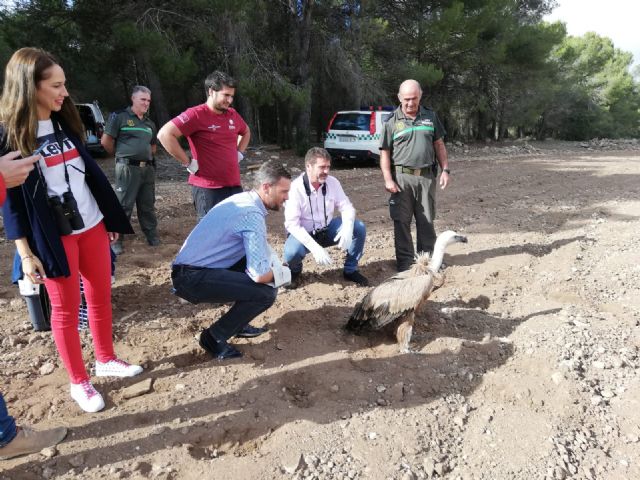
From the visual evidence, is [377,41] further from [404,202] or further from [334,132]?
[404,202]

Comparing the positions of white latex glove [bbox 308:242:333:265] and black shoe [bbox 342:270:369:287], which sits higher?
white latex glove [bbox 308:242:333:265]

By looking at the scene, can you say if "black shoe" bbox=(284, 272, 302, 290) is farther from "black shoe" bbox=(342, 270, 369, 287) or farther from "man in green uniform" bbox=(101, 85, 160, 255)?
"man in green uniform" bbox=(101, 85, 160, 255)

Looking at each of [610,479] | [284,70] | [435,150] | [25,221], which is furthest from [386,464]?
[284,70]

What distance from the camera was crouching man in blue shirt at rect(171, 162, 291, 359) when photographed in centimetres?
282

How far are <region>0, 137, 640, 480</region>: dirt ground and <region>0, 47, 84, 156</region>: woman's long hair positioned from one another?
153 centimetres

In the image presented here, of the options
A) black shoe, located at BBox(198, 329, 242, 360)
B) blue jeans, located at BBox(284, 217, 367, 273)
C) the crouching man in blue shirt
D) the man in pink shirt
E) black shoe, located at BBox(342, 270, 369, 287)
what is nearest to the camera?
the crouching man in blue shirt

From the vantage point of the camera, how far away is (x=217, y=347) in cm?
319

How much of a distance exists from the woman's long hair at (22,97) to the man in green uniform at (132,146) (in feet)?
9.10

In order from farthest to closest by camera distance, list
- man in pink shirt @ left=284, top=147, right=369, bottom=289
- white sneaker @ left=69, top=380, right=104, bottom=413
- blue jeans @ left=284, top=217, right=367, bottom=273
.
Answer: blue jeans @ left=284, top=217, right=367, bottom=273, man in pink shirt @ left=284, top=147, right=369, bottom=289, white sneaker @ left=69, top=380, right=104, bottom=413

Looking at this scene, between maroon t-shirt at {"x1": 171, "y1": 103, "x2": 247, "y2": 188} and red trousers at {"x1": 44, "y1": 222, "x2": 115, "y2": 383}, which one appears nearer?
red trousers at {"x1": 44, "y1": 222, "x2": 115, "y2": 383}

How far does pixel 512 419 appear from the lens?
2.67 metres

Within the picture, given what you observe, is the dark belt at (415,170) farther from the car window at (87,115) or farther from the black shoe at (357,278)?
the car window at (87,115)

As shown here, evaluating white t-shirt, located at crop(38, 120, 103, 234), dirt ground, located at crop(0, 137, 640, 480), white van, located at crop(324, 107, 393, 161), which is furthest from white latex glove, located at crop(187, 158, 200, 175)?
white van, located at crop(324, 107, 393, 161)

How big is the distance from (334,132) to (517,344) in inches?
387
